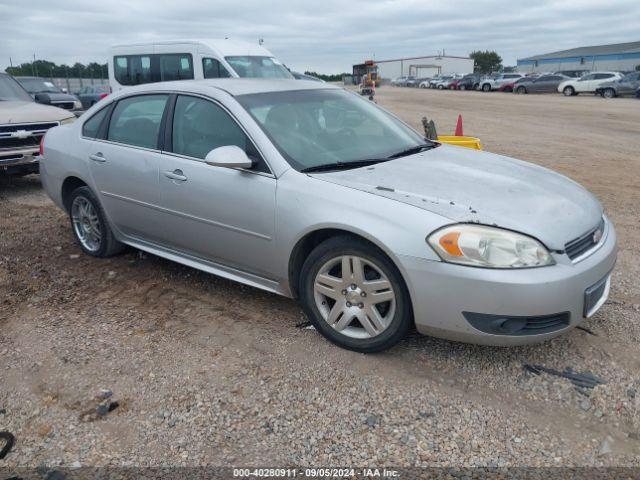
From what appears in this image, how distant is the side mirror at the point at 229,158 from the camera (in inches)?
134

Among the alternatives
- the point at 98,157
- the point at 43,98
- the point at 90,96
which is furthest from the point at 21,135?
the point at 90,96

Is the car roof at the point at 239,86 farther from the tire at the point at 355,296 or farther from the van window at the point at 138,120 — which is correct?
the tire at the point at 355,296

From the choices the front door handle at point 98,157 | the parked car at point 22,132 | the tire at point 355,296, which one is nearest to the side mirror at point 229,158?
the tire at point 355,296

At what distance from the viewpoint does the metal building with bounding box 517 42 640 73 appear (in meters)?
67.7

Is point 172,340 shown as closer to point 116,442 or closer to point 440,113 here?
point 116,442

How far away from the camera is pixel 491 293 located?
9.09ft

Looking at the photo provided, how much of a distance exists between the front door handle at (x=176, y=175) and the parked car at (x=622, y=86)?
33099mm

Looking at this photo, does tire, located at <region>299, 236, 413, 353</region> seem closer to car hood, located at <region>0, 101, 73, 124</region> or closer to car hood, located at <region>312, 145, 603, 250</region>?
car hood, located at <region>312, 145, 603, 250</region>

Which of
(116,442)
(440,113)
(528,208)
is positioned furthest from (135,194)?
(440,113)

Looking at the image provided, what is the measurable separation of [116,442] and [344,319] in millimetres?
1393

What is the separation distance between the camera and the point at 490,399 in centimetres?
288

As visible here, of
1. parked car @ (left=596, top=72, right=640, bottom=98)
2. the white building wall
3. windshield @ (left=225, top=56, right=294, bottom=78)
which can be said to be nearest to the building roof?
the white building wall

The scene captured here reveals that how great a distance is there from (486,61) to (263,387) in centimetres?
12053

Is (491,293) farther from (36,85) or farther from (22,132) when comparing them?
(36,85)
